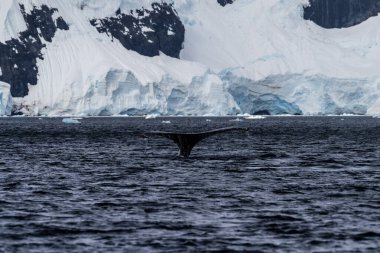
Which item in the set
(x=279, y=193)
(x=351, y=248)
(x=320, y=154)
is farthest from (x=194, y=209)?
(x=320, y=154)

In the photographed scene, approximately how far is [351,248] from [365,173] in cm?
2290

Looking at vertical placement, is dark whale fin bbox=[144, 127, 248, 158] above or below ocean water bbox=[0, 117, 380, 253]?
above

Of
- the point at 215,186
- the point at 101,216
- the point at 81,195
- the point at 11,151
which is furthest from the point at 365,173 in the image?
the point at 11,151

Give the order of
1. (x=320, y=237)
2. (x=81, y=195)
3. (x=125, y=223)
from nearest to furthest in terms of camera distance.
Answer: (x=320, y=237) → (x=125, y=223) → (x=81, y=195)

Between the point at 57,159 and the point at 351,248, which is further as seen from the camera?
the point at 57,159

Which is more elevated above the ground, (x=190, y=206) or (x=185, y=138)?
(x=185, y=138)

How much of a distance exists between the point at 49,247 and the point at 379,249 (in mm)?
8931

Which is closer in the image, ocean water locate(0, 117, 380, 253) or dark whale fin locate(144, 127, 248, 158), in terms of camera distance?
ocean water locate(0, 117, 380, 253)

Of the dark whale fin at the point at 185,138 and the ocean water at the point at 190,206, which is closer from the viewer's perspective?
the ocean water at the point at 190,206

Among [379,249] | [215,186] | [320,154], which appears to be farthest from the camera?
[320,154]

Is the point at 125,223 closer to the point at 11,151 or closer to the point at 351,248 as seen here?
the point at 351,248

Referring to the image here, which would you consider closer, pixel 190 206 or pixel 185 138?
pixel 190 206

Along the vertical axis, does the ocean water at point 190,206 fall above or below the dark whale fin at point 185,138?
below

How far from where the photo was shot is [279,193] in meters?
35.2
